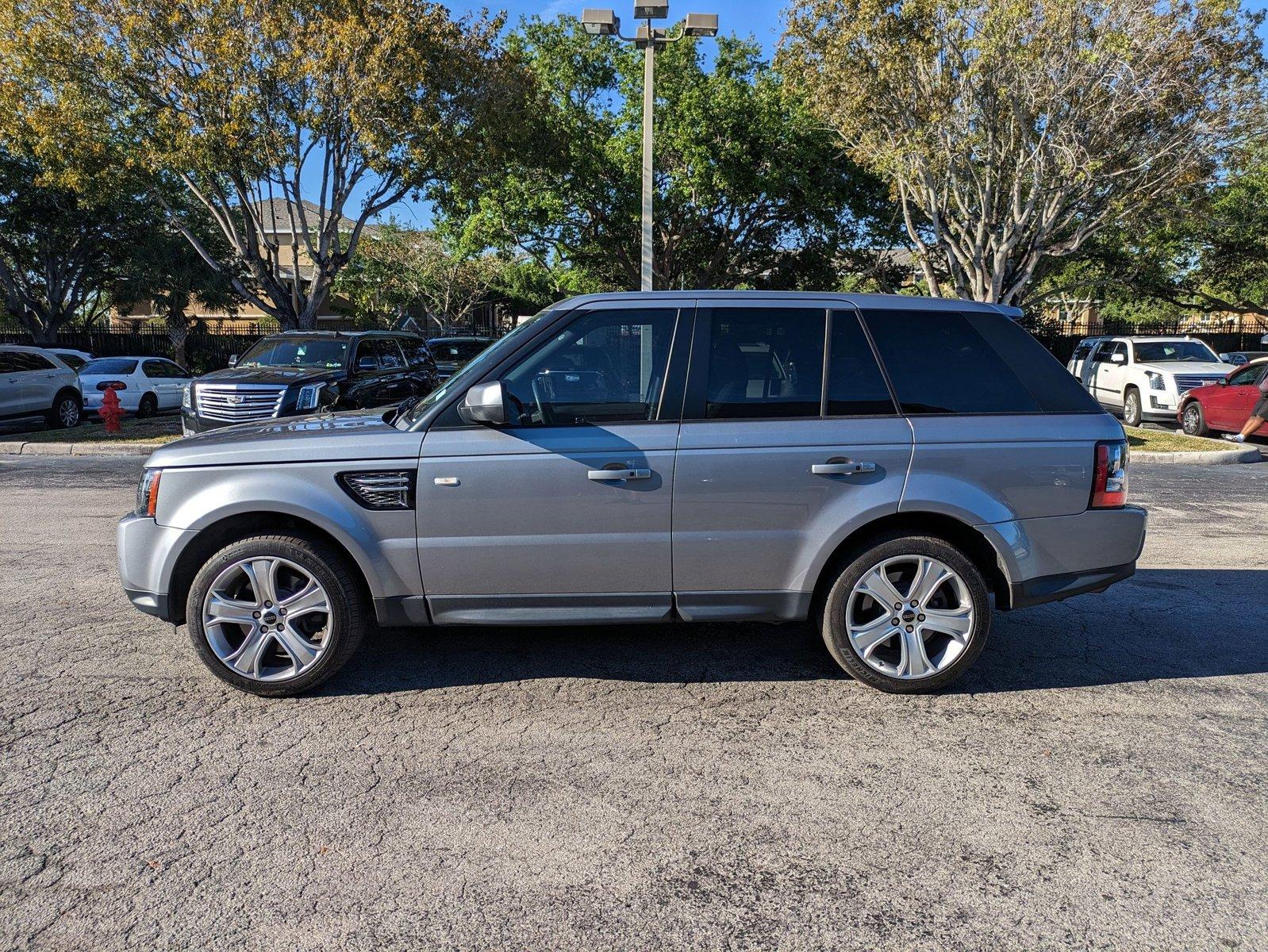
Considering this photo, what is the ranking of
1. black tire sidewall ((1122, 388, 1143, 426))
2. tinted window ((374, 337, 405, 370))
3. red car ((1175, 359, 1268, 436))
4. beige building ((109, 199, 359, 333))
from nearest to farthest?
tinted window ((374, 337, 405, 370)) < red car ((1175, 359, 1268, 436)) < black tire sidewall ((1122, 388, 1143, 426)) < beige building ((109, 199, 359, 333))

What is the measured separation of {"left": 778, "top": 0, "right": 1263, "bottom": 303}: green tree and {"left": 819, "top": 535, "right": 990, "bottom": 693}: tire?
15.4 m

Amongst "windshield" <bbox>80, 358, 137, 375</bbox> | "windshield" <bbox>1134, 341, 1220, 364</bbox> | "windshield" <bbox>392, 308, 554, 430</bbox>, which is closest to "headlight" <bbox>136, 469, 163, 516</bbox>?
"windshield" <bbox>392, 308, 554, 430</bbox>

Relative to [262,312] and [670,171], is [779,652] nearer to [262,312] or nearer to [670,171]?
[670,171]

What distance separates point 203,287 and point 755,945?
4019 cm

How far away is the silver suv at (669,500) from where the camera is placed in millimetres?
4211

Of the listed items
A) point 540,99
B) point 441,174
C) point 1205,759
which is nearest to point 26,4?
point 441,174

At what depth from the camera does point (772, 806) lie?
11.2ft

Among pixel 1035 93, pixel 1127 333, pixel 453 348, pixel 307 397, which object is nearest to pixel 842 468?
pixel 307 397

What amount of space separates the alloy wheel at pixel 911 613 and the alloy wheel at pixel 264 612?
97.0 inches

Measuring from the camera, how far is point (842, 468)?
13.9 feet

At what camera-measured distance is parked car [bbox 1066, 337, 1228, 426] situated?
1820cm

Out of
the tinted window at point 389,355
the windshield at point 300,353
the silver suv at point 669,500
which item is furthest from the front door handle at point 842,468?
the tinted window at point 389,355

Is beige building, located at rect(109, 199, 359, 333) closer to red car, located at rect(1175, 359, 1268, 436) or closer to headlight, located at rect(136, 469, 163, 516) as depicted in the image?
red car, located at rect(1175, 359, 1268, 436)

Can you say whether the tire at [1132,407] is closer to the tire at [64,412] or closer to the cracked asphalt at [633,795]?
the cracked asphalt at [633,795]
